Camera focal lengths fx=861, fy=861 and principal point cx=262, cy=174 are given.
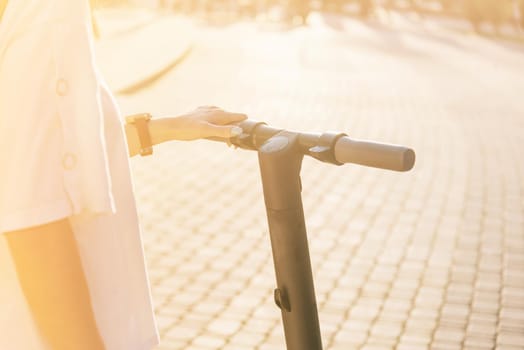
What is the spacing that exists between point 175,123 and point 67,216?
2.07 ft

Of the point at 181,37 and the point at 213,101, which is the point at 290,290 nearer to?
the point at 213,101

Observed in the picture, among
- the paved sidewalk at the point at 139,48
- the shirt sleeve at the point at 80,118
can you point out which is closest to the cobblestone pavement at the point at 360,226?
the paved sidewalk at the point at 139,48

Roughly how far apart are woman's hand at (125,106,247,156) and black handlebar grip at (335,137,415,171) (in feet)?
0.98

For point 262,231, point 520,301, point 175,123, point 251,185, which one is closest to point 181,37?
point 251,185

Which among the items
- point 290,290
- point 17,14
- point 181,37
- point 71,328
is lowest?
point 181,37

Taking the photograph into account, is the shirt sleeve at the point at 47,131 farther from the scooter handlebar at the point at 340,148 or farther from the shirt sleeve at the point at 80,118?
the scooter handlebar at the point at 340,148

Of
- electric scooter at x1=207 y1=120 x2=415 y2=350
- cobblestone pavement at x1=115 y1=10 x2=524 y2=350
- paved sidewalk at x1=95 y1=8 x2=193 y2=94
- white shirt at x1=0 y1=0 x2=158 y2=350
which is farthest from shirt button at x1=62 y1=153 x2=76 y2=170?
paved sidewalk at x1=95 y1=8 x2=193 y2=94

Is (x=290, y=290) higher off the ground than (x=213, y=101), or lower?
higher

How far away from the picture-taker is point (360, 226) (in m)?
6.92

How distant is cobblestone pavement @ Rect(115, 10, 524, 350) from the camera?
501 centimetres

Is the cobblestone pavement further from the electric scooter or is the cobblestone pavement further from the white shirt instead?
the white shirt

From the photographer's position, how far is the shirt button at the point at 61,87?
1.24 metres

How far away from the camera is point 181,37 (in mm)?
23312

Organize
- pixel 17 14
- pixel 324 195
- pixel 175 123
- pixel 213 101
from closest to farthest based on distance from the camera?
pixel 17 14, pixel 175 123, pixel 324 195, pixel 213 101
